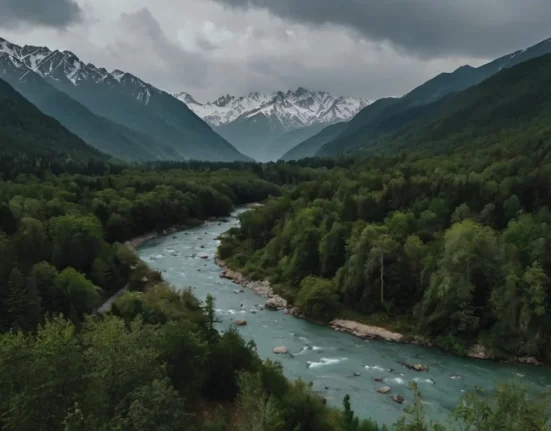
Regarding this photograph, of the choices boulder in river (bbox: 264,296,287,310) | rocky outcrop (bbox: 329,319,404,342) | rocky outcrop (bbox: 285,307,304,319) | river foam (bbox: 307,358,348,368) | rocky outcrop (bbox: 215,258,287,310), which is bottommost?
river foam (bbox: 307,358,348,368)

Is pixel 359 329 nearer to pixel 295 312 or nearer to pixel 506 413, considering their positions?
pixel 295 312

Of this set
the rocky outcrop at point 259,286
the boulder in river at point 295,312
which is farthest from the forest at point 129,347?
the rocky outcrop at point 259,286

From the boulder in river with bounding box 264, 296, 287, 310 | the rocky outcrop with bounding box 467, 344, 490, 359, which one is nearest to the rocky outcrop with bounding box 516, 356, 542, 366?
the rocky outcrop with bounding box 467, 344, 490, 359

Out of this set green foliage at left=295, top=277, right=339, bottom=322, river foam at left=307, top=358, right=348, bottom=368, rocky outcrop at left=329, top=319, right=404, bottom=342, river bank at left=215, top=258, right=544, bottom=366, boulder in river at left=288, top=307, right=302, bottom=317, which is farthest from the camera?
boulder in river at left=288, top=307, right=302, bottom=317

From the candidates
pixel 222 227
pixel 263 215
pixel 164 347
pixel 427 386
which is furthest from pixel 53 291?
pixel 222 227

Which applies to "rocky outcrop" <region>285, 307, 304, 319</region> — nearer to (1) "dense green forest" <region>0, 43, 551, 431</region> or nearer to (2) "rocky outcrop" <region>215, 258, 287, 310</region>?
(1) "dense green forest" <region>0, 43, 551, 431</region>

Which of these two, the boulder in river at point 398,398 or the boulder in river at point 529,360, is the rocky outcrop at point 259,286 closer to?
the boulder in river at point 398,398
